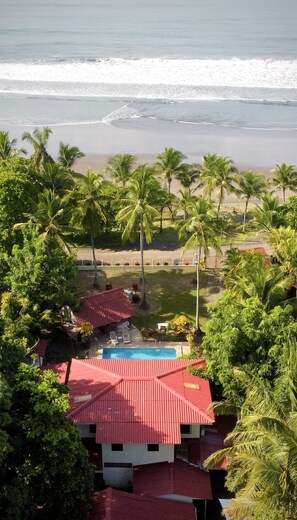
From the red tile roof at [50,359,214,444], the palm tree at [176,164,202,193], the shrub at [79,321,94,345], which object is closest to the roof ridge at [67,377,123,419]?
the red tile roof at [50,359,214,444]

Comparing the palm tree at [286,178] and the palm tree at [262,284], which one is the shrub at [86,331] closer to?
the palm tree at [262,284]

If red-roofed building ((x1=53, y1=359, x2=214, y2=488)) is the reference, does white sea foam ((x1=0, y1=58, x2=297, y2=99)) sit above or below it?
above

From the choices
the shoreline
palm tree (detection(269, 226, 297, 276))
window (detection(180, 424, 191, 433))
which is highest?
the shoreline

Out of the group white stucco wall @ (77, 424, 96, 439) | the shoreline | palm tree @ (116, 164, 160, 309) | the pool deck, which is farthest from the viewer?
the shoreline

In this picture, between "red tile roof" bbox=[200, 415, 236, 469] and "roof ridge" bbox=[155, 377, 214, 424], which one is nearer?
"roof ridge" bbox=[155, 377, 214, 424]

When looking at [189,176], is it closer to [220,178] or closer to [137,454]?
[220,178]

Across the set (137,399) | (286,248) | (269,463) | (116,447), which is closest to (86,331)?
(137,399)

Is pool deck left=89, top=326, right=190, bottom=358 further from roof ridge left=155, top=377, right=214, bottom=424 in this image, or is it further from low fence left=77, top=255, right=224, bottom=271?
low fence left=77, top=255, right=224, bottom=271

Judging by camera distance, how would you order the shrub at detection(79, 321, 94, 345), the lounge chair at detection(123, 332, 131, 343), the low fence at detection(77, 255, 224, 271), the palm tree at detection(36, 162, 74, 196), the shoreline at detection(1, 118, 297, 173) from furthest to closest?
1. the shoreline at detection(1, 118, 297, 173)
2. the low fence at detection(77, 255, 224, 271)
3. the palm tree at detection(36, 162, 74, 196)
4. the lounge chair at detection(123, 332, 131, 343)
5. the shrub at detection(79, 321, 94, 345)
